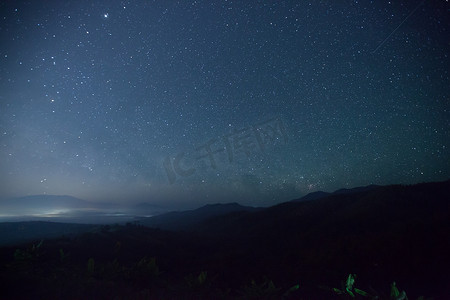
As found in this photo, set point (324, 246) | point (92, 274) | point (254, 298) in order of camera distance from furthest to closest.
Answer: point (324, 246)
point (92, 274)
point (254, 298)

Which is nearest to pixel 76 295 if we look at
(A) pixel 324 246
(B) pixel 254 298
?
(B) pixel 254 298

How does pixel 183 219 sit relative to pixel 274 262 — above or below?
below

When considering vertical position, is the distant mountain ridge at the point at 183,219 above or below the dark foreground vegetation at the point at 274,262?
below

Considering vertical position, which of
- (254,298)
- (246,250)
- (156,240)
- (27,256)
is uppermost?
(27,256)

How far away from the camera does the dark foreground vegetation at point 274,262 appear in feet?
18.4

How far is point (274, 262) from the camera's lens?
12.0 meters

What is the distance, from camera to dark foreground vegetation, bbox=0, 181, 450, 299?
Answer: 18.4 feet

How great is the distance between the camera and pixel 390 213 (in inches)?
690

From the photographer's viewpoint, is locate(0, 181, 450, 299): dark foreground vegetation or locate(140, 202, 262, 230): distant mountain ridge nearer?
locate(0, 181, 450, 299): dark foreground vegetation

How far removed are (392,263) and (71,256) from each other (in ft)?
49.8

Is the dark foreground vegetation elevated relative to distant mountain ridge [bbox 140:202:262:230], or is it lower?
elevated

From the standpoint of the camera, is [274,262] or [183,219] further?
[183,219]

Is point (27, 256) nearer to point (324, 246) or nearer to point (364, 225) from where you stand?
point (324, 246)

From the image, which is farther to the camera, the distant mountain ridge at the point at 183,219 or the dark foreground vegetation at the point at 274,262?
the distant mountain ridge at the point at 183,219
